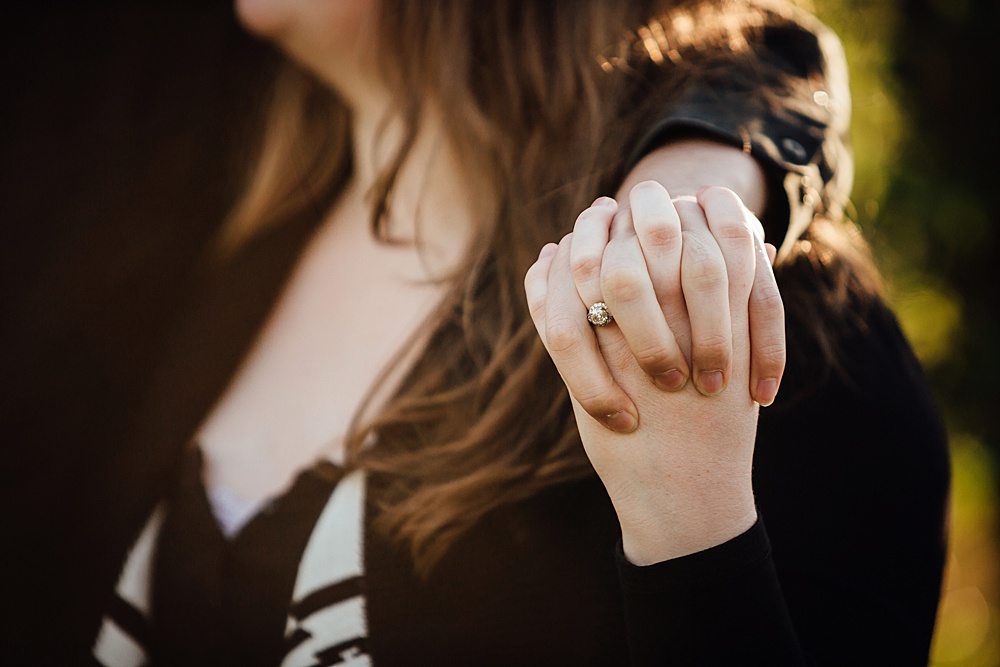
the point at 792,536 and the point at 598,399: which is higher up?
the point at 598,399

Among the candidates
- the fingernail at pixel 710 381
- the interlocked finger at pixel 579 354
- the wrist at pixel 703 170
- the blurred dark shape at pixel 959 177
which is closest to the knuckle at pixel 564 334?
the interlocked finger at pixel 579 354

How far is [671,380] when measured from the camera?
0.58 metres

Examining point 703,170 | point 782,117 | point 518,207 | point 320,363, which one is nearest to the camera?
point 703,170

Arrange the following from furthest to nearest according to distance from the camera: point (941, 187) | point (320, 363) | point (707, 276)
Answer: point (941, 187) < point (320, 363) < point (707, 276)

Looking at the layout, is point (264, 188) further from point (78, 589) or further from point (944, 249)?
point (944, 249)

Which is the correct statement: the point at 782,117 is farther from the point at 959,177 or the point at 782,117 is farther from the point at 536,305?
the point at 959,177

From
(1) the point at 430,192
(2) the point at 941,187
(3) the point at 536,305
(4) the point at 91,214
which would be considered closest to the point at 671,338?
(3) the point at 536,305

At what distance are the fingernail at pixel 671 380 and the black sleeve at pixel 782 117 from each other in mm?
311

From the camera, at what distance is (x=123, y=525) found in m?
1.25

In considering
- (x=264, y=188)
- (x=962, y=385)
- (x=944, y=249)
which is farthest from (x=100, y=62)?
(x=962, y=385)

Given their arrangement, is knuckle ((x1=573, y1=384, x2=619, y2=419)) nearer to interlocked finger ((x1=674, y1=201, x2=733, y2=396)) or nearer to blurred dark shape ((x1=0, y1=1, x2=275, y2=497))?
interlocked finger ((x1=674, y1=201, x2=733, y2=396))

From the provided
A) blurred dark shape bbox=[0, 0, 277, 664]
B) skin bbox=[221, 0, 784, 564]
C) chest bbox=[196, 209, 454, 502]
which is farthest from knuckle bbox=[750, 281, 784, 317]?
blurred dark shape bbox=[0, 0, 277, 664]

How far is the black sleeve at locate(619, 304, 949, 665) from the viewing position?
0.81m

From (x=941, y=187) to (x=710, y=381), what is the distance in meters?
2.48
